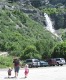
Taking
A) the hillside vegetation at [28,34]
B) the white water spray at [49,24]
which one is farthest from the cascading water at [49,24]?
the hillside vegetation at [28,34]

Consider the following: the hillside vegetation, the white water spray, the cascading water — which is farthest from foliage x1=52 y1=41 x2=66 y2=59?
the white water spray

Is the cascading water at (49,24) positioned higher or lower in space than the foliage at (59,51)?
higher

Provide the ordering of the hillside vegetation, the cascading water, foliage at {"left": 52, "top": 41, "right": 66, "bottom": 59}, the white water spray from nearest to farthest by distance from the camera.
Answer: foliage at {"left": 52, "top": 41, "right": 66, "bottom": 59} < the hillside vegetation < the cascading water < the white water spray

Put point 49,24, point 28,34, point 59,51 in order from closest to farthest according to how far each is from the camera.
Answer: point 59,51, point 28,34, point 49,24

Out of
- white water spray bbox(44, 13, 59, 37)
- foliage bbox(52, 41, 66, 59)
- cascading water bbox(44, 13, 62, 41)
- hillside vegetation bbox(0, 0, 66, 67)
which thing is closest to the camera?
foliage bbox(52, 41, 66, 59)

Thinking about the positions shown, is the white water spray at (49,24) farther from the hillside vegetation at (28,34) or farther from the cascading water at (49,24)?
the hillside vegetation at (28,34)

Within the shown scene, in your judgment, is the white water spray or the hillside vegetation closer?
the hillside vegetation

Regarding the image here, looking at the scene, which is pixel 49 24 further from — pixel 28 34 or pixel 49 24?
pixel 28 34

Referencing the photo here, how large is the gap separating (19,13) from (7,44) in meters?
38.1

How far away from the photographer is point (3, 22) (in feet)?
392

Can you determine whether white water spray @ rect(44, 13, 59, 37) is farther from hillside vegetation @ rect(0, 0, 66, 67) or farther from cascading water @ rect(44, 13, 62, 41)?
hillside vegetation @ rect(0, 0, 66, 67)

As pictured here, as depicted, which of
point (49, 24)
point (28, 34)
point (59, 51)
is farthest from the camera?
point (49, 24)

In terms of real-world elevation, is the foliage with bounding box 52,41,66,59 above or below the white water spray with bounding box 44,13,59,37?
below

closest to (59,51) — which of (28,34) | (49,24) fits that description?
(28,34)
